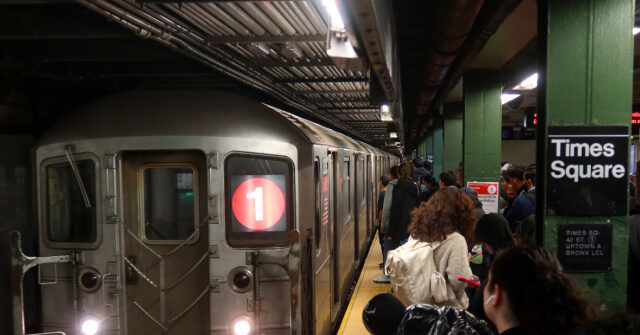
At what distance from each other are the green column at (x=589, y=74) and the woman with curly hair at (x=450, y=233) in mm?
507

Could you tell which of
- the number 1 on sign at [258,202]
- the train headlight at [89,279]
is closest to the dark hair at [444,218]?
the number 1 on sign at [258,202]

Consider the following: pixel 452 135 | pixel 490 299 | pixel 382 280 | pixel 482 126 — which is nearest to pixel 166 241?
pixel 490 299

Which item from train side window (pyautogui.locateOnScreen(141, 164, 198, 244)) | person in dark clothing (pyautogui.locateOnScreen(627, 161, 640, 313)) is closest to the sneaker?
train side window (pyautogui.locateOnScreen(141, 164, 198, 244))

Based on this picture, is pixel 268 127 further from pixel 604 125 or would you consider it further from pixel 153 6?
pixel 604 125

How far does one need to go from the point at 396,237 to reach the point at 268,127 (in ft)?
10.0

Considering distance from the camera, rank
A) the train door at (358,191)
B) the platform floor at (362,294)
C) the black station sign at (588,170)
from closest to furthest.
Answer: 1. the black station sign at (588,170)
2. the platform floor at (362,294)
3. the train door at (358,191)

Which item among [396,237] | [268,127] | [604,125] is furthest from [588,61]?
[396,237]

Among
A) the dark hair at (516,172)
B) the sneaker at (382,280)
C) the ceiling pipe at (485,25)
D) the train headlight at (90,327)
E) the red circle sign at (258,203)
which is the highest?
the ceiling pipe at (485,25)

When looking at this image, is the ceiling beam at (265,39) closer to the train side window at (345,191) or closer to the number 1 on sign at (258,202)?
the number 1 on sign at (258,202)

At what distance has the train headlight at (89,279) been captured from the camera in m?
3.45

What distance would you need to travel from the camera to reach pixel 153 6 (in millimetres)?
2824

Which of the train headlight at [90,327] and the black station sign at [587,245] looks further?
the train headlight at [90,327]

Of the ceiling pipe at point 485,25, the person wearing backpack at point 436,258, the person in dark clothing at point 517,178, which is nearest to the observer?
Answer: the person wearing backpack at point 436,258

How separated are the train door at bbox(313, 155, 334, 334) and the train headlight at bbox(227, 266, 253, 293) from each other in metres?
0.72
